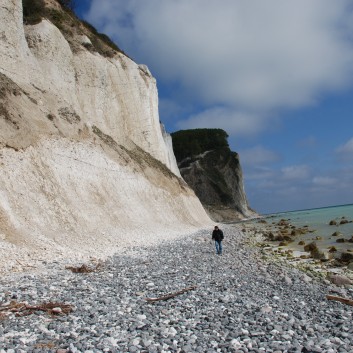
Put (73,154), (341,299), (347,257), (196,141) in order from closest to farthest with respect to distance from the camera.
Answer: (341,299) → (347,257) → (73,154) → (196,141)

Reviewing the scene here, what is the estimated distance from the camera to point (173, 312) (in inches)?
327

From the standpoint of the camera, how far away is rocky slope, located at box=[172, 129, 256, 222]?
3599 inches

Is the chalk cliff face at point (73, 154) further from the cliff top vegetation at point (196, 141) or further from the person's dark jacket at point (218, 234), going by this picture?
the cliff top vegetation at point (196, 141)

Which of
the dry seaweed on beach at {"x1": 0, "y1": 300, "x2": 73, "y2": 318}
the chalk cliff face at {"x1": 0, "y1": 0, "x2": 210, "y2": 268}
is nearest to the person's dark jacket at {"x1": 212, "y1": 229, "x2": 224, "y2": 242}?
the chalk cliff face at {"x1": 0, "y1": 0, "x2": 210, "y2": 268}

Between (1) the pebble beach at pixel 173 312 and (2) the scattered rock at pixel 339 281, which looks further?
(2) the scattered rock at pixel 339 281

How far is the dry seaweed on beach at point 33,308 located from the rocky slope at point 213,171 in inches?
3058

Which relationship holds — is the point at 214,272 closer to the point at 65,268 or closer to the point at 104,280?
the point at 104,280

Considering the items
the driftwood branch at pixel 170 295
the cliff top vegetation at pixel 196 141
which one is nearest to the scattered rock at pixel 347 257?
the driftwood branch at pixel 170 295

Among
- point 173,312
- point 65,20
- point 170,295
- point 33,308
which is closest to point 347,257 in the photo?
point 170,295

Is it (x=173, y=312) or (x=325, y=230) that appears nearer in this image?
(x=173, y=312)

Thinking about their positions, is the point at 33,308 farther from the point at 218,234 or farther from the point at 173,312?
the point at 218,234

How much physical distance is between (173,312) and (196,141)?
9421cm

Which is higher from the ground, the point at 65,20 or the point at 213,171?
the point at 65,20

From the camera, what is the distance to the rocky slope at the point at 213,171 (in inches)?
3599
